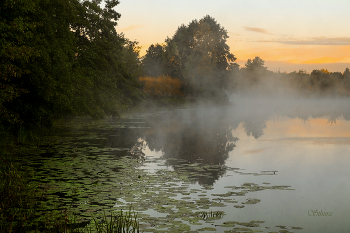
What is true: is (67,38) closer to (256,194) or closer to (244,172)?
(244,172)

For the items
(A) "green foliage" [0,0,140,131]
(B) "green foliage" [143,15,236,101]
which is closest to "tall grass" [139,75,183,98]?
(B) "green foliage" [143,15,236,101]

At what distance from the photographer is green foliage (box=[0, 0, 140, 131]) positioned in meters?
14.9

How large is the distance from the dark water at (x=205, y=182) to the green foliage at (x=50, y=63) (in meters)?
2.39

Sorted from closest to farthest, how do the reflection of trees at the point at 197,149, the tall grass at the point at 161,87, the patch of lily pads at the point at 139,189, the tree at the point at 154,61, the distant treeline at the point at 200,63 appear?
the patch of lily pads at the point at 139,189
the reflection of trees at the point at 197,149
the tall grass at the point at 161,87
the distant treeline at the point at 200,63
the tree at the point at 154,61

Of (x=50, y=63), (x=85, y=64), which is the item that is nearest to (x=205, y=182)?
(x=50, y=63)

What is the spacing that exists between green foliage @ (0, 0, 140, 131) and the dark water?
239cm

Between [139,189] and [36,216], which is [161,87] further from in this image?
[36,216]

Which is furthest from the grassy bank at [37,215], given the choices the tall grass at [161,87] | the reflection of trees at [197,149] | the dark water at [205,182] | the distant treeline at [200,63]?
the distant treeline at [200,63]

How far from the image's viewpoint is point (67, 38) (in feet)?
86.2

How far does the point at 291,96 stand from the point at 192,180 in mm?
134802

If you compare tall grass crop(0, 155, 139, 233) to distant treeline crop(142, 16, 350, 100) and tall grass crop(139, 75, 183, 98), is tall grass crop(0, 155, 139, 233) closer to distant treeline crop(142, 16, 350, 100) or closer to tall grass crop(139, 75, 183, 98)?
tall grass crop(139, 75, 183, 98)

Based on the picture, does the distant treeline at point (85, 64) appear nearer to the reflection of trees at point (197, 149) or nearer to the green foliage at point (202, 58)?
the green foliage at point (202, 58)

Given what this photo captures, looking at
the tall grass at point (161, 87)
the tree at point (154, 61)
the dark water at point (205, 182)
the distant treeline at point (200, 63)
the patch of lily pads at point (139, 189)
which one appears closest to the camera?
the patch of lily pads at point (139, 189)

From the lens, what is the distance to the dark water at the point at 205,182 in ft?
27.0
